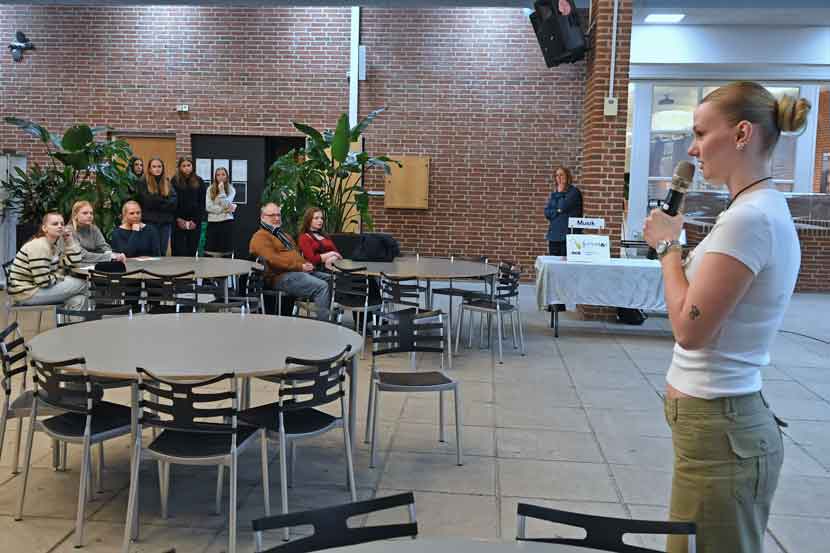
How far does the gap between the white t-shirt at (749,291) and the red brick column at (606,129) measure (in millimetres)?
7219

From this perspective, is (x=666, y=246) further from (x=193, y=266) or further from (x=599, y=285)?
(x=599, y=285)

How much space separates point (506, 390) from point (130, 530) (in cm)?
331

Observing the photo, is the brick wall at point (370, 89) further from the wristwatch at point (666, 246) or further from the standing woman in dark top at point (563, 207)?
the wristwatch at point (666, 246)

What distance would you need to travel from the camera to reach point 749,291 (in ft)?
5.39

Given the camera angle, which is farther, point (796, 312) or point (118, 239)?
point (796, 312)

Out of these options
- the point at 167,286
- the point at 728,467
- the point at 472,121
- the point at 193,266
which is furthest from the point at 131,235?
the point at 728,467

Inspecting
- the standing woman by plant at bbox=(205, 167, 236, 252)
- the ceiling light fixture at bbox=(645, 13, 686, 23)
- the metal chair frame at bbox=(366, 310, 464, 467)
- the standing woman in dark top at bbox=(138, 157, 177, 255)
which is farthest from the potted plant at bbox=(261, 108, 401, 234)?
the metal chair frame at bbox=(366, 310, 464, 467)

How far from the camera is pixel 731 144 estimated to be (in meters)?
1.68

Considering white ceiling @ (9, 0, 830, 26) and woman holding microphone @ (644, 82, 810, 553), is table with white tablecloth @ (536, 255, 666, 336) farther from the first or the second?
woman holding microphone @ (644, 82, 810, 553)

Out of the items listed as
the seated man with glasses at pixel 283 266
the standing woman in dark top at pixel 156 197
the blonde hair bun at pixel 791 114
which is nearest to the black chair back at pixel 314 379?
the blonde hair bun at pixel 791 114

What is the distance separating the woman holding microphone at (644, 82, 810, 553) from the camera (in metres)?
1.60

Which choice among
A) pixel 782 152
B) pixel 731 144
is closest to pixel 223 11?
pixel 782 152

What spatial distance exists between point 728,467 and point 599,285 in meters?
6.30

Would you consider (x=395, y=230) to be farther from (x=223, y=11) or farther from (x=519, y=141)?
(x=223, y=11)
